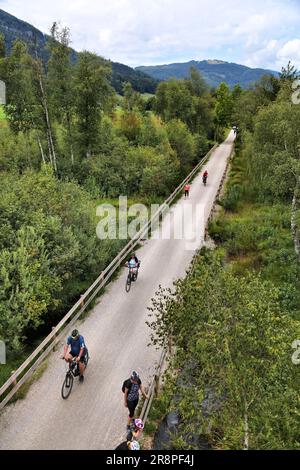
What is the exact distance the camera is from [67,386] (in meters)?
12.2

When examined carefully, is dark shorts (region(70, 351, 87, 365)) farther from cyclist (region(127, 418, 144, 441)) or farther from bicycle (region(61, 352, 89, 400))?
cyclist (region(127, 418, 144, 441))

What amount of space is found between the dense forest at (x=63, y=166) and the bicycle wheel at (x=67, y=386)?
7.34 feet

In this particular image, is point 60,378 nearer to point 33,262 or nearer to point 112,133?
point 33,262

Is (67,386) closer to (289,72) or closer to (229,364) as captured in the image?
(229,364)

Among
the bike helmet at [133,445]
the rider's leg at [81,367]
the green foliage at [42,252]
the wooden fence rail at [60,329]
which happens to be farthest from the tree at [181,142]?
the bike helmet at [133,445]

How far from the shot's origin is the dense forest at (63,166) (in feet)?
51.8

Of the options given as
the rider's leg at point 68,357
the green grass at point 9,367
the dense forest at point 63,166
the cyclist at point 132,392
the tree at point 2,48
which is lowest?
the green grass at point 9,367

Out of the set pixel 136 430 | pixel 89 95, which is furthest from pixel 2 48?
pixel 136 430

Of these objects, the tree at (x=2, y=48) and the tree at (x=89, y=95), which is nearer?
the tree at (x=2, y=48)

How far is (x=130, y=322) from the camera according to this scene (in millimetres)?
16094

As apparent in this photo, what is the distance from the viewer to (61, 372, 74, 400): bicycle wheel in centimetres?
1205

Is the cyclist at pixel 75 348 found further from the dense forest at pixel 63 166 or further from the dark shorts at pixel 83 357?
the dense forest at pixel 63 166

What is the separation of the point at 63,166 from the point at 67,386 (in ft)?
89.9
